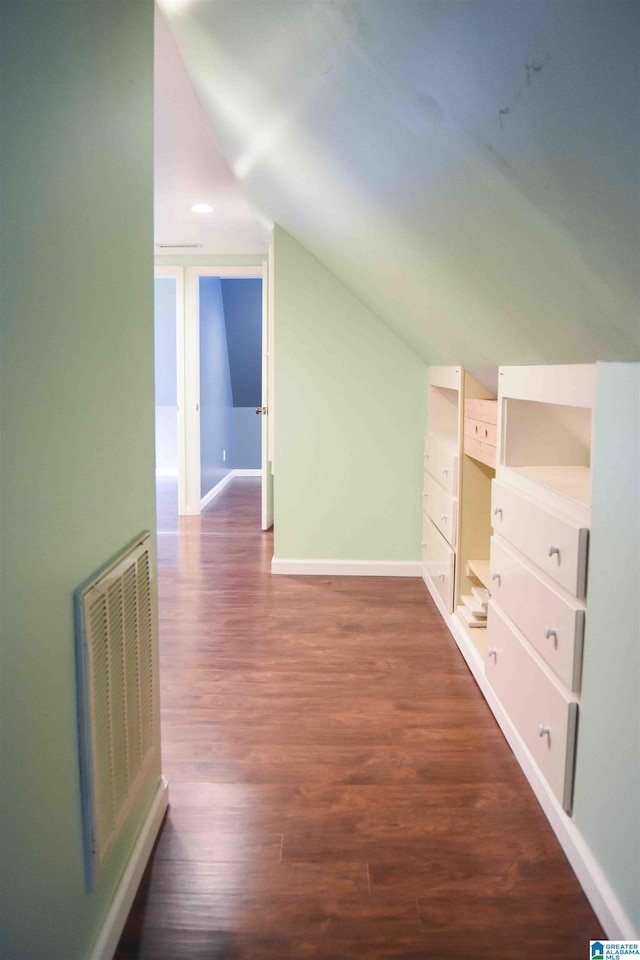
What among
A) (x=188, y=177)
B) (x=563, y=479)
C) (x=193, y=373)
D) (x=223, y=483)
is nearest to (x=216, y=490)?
(x=223, y=483)

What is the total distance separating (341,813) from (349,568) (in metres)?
2.44

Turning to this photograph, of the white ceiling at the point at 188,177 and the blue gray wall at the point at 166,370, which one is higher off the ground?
the white ceiling at the point at 188,177

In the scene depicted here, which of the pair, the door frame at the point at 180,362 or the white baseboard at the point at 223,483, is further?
the white baseboard at the point at 223,483

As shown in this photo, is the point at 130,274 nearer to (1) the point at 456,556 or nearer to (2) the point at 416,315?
(2) the point at 416,315

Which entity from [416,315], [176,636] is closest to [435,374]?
[416,315]

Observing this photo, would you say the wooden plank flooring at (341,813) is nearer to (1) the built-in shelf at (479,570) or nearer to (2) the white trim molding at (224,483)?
(1) the built-in shelf at (479,570)

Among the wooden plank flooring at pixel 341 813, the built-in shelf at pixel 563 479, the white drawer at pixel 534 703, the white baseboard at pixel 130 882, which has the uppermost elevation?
the built-in shelf at pixel 563 479

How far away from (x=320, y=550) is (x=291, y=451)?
2.07 ft

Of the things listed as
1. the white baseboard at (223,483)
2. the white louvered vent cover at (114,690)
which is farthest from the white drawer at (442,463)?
the white baseboard at (223,483)

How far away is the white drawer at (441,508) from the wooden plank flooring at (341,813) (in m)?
0.47

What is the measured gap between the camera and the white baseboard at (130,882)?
1.44 meters

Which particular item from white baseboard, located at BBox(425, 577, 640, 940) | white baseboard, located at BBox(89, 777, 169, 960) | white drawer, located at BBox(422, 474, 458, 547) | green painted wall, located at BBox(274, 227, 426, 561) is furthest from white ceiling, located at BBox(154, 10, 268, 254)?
white baseboard, located at BBox(425, 577, 640, 940)

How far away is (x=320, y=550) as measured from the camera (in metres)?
4.43

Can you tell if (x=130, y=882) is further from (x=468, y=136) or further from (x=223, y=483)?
(x=223, y=483)
